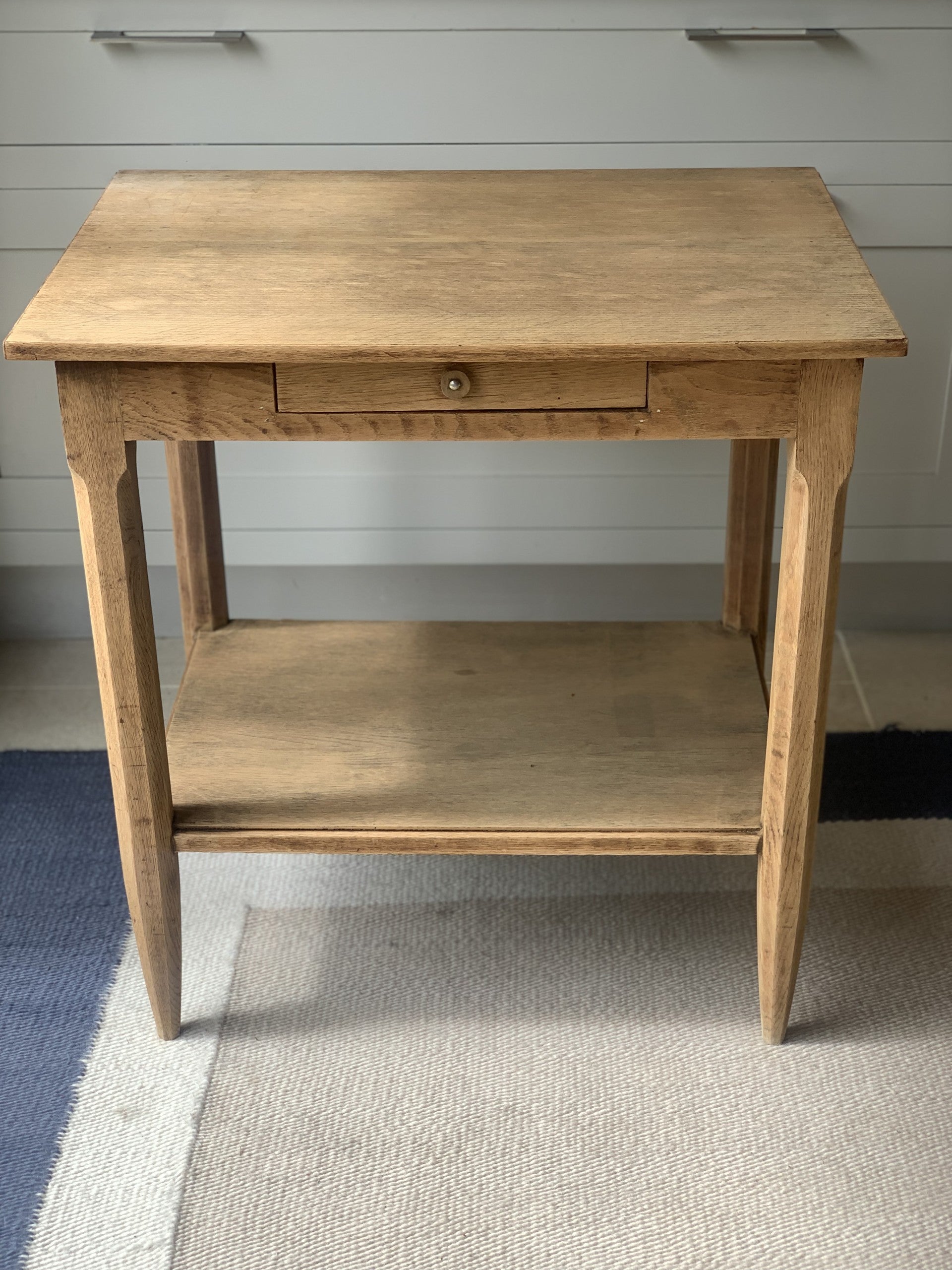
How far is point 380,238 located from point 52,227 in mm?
686

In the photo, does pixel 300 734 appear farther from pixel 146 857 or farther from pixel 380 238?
Result: pixel 380 238

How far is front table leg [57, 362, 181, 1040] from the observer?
44.3 inches

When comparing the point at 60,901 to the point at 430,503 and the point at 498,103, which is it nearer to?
the point at 430,503

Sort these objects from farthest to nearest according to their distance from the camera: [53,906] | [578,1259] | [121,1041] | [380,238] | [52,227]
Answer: [52,227], [53,906], [121,1041], [380,238], [578,1259]

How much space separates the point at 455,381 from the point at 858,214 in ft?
2.89

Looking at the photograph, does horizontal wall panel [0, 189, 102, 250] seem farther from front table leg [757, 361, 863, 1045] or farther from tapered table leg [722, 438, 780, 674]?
front table leg [757, 361, 863, 1045]

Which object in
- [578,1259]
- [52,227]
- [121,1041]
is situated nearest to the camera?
[578,1259]

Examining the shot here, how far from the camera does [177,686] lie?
2010mm

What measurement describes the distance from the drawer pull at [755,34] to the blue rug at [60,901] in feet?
2.94

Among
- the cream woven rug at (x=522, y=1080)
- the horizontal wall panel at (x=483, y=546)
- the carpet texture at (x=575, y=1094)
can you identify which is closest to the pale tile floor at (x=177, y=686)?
the horizontal wall panel at (x=483, y=546)

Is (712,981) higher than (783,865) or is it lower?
lower

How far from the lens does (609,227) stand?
1.29 m

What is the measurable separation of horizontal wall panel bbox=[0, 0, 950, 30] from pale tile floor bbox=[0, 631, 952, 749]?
0.88 meters

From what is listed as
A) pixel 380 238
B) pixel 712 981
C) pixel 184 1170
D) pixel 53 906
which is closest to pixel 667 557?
pixel 712 981
